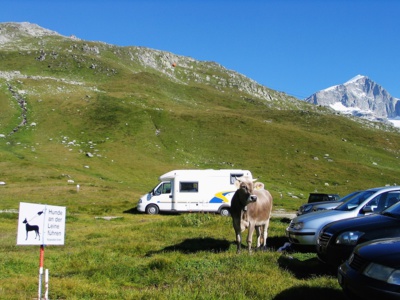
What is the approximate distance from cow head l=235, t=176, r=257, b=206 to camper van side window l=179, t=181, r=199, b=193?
2080 cm

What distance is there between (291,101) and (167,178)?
170821 millimetres

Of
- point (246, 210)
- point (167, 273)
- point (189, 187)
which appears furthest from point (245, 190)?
point (189, 187)

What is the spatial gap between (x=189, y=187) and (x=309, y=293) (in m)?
25.7

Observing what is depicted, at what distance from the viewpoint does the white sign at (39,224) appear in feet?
24.3

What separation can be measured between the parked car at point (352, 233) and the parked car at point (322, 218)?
2.45 meters

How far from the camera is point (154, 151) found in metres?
63.7

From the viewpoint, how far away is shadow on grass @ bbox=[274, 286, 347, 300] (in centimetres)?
759


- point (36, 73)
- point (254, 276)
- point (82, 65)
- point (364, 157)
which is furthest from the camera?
point (82, 65)

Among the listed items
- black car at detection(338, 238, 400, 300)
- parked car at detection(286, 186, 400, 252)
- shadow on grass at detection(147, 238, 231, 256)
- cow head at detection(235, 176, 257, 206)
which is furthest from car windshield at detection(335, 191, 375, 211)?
black car at detection(338, 238, 400, 300)

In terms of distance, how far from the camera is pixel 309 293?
7.75 m

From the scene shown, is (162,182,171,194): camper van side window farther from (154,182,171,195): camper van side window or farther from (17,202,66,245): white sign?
(17,202,66,245): white sign

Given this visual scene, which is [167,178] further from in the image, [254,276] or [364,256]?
[364,256]

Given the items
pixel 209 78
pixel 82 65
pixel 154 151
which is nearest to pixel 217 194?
pixel 154 151

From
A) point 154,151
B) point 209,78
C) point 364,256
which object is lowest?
point 364,256
